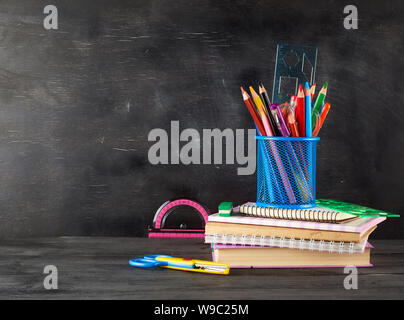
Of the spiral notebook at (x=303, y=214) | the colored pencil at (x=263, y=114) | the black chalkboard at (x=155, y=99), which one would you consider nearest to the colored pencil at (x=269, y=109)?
the colored pencil at (x=263, y=114)

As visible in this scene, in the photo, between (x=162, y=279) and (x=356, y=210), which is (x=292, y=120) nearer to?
(x=356, y=210)

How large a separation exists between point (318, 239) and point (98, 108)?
2.19 feet

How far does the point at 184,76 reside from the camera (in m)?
1.28

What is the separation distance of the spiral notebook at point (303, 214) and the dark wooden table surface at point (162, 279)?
0.31ft

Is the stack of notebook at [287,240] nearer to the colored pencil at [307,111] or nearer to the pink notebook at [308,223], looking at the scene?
the pink notebook at [308,223]

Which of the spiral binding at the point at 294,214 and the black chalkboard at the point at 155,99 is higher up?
the black chalkboard at the point at 155,99

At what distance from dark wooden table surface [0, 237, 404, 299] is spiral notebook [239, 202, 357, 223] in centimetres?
9

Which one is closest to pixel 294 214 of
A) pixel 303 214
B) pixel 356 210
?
pixel 303 214

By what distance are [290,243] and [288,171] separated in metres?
0.17

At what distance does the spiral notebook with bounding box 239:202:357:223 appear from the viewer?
92cm

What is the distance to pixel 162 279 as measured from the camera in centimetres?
85

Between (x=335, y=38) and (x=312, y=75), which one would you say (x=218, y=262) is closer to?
(x=312, y=75)

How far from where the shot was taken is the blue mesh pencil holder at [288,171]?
1013 millimetres

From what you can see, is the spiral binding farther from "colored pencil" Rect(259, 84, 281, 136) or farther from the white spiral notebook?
"colored pencil" Rect(259, 84, 281, 136)
